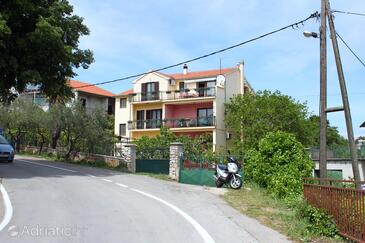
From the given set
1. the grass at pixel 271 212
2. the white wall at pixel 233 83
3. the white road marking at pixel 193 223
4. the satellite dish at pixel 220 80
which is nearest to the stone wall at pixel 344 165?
the white wall at pixel 233 83

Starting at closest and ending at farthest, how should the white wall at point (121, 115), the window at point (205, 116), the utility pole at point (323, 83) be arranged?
the utility pole at point (323, 83) < the window at point (205, 116) < the white wall at point (121, 115)

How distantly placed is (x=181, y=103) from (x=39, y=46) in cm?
3222

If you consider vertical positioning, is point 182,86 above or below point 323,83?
above

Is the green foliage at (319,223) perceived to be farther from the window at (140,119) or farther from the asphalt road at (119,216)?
the window at (140,119)

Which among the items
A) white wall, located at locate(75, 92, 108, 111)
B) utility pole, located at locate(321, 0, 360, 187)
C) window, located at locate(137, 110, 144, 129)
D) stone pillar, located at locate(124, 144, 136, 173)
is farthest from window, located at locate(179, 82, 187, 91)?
utility pole, located at locate(321, 0, 360, 187)

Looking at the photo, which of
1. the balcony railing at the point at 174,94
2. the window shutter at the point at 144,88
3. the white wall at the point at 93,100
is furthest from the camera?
the white wall at the point at 93,100

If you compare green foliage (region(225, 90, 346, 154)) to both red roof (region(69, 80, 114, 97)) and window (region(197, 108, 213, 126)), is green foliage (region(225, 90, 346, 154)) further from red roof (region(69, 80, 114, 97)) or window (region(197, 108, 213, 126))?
red roof (region(69, 80, 114, 97))

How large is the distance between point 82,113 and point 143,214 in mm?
22905

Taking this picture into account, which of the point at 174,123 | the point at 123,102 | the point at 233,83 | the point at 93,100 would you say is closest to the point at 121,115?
the point at 123,102

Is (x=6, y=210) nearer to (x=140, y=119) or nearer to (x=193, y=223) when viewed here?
(x=193, y=223)

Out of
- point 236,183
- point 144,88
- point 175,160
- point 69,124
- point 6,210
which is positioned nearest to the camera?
point 6,210

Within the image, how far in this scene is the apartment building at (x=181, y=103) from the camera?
50969 mm

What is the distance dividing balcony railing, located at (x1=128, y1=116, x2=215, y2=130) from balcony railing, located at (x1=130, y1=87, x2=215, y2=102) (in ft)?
8.35

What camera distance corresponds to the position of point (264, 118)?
44719 mm
